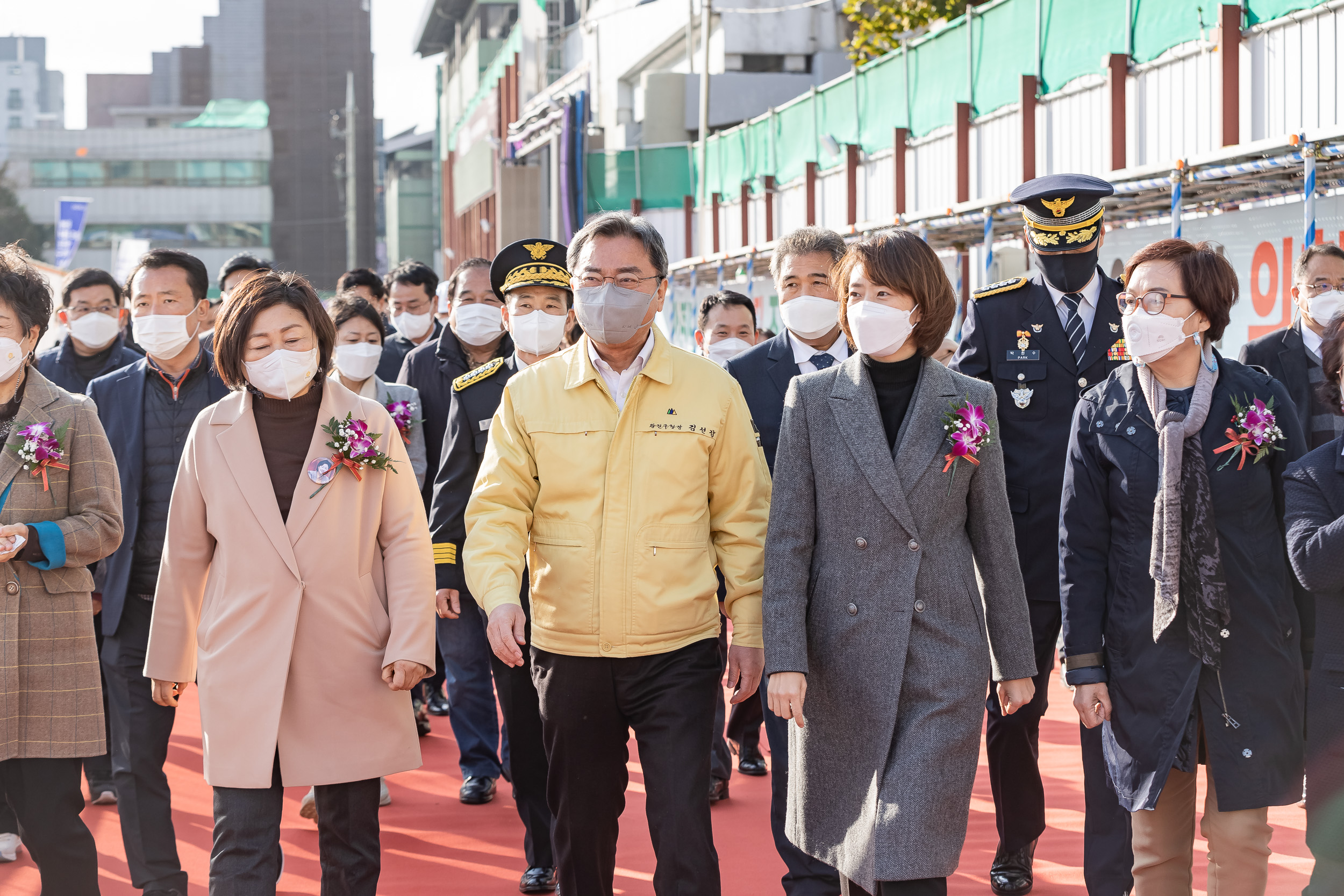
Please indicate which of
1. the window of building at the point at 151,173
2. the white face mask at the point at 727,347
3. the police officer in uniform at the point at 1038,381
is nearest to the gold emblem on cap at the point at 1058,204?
the police officer in uniform at the point at 1038,381

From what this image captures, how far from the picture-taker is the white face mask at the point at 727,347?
24.3 ft

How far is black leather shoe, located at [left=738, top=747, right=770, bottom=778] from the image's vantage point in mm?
6633

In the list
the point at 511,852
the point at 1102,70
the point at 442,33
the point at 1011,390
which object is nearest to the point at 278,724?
the point at 511,852

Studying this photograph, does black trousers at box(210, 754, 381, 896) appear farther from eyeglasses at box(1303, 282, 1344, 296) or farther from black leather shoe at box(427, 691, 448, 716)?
eyeglasses at box(1303, 282, 1344, 296)

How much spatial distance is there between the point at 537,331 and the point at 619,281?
5.13 ft

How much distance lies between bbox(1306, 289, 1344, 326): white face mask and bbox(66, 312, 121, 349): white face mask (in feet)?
18.0

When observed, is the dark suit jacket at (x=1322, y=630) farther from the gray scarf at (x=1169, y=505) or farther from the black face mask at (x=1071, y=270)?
the black face mask at (x=1071, y=270)

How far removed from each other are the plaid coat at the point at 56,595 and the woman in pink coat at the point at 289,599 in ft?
0.88

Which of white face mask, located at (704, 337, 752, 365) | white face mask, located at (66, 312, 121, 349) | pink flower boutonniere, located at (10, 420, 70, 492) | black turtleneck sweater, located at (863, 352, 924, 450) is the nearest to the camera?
black turtleneck sweater, located at (863, 352, 924, 450)

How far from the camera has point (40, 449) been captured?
4141mm

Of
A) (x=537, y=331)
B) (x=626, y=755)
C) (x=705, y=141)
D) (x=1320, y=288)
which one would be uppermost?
(x=705, y=141)

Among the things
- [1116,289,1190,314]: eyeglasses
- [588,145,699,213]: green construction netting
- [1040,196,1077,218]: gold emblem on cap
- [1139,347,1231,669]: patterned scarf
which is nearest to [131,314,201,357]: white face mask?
[1040,196,1077,218]: gold emblem on cap

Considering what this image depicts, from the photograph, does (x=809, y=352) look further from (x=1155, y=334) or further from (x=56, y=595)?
(x=56, y=595)

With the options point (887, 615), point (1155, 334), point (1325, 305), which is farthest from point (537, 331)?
point (1325, 305)
